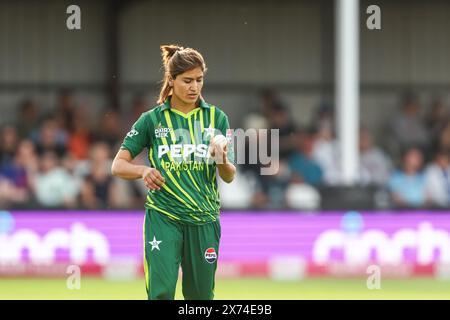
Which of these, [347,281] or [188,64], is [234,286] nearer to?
[347,281]

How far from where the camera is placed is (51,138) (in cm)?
1658

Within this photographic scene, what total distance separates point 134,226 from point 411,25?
769 centimetres

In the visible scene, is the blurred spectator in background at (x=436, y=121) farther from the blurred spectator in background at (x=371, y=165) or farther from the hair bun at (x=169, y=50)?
the hair bun at (x=169, y=50)

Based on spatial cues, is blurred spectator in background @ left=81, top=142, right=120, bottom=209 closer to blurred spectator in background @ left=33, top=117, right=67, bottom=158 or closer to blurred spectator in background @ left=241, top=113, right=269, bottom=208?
blurred spectator in background @ left=33, top=117, right=67, bottom=158

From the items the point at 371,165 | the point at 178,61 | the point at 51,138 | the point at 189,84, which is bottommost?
the point at 371,165

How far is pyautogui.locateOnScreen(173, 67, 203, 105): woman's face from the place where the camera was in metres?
7.39

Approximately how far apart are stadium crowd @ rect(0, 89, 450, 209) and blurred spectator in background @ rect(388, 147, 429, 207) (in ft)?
0.05

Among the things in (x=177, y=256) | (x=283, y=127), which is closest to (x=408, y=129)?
(x=283, y=127)

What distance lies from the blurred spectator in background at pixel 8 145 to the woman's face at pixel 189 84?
921 cm

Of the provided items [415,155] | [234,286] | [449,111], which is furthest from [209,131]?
[449,111]

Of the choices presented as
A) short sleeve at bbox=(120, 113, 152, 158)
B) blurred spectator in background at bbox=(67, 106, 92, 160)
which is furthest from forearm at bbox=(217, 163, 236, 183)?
blurred spectator in background at bbox=(67, 106, 92, 160)

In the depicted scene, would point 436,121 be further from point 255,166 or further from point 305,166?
point 255,166

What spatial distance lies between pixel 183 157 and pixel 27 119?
10.6m

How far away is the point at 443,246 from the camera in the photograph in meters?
14.3
